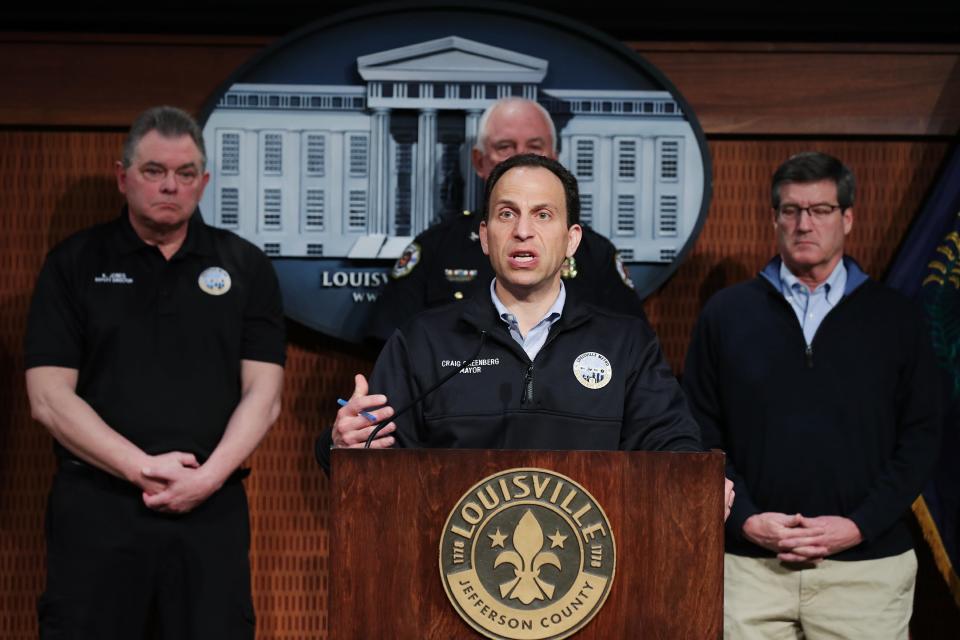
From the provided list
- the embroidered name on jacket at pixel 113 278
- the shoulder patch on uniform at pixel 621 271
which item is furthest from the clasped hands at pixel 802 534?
the embroidered name on jacket at pixel 113 278

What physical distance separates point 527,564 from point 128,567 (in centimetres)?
170

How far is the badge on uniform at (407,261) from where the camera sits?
139 inches

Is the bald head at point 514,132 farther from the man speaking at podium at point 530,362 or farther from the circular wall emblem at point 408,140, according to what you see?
the man speaking at podium at point 530,362

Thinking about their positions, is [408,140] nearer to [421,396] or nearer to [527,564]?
[421,396]

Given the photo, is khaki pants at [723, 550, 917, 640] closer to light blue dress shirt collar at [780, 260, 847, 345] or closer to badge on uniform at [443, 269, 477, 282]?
light blue dress shirt collar at [780, 260, 847, 345]

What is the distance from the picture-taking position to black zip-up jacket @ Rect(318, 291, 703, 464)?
2305 millimetres

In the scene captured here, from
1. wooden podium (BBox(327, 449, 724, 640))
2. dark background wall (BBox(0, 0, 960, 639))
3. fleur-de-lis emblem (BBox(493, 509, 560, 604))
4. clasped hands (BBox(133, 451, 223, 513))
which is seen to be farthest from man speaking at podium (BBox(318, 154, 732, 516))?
dark background wall (BBox(0, 0, 960, 639))

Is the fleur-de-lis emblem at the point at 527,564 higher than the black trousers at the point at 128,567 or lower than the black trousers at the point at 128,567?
higher

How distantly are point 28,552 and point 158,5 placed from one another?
1771 mm

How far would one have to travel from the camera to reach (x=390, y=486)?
195cm

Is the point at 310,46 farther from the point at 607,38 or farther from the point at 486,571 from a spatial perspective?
the point at 486,571

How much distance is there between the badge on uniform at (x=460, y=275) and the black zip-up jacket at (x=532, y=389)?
985 mm

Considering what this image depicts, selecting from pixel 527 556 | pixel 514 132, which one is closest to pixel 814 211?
pixel 514 132

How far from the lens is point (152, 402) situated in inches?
130
